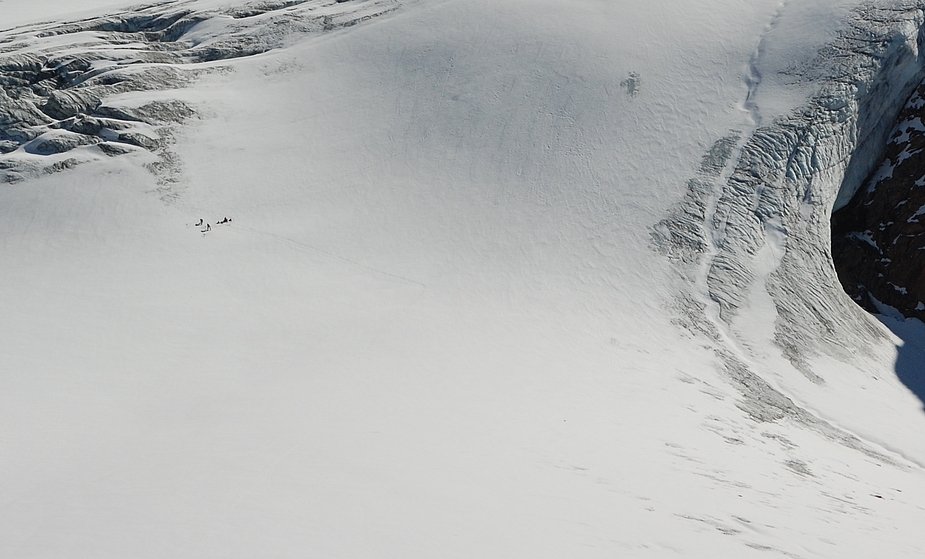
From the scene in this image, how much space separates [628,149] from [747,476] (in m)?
19.5

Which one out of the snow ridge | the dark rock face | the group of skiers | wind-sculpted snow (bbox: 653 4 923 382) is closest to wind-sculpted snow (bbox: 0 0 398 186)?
the group of skiers

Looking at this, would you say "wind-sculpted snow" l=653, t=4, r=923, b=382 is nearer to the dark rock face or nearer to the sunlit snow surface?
the sunlit snow surface

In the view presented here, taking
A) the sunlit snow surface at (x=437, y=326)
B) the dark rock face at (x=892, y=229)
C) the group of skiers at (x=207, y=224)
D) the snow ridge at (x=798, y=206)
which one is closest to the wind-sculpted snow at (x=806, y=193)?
the snow ridge at (x=798, y=206)

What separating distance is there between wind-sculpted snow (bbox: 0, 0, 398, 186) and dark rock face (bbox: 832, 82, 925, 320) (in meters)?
27.5

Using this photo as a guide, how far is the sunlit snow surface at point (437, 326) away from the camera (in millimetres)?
11531

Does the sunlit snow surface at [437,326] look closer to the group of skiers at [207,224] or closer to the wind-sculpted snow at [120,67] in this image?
the group of skiers at [207,224]

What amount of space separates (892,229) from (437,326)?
87.9ft

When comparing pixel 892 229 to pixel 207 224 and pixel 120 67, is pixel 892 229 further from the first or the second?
pixel 120 67

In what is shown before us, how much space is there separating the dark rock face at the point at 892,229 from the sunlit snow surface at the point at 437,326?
6.23m

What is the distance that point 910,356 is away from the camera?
3084 cm

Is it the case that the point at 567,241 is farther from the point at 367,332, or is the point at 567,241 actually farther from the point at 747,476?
the point at 747,476

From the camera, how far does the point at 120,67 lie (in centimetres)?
3353

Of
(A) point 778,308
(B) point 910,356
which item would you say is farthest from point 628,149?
(B) point 910,356

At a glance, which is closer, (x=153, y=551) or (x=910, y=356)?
(x=153, y=551)
